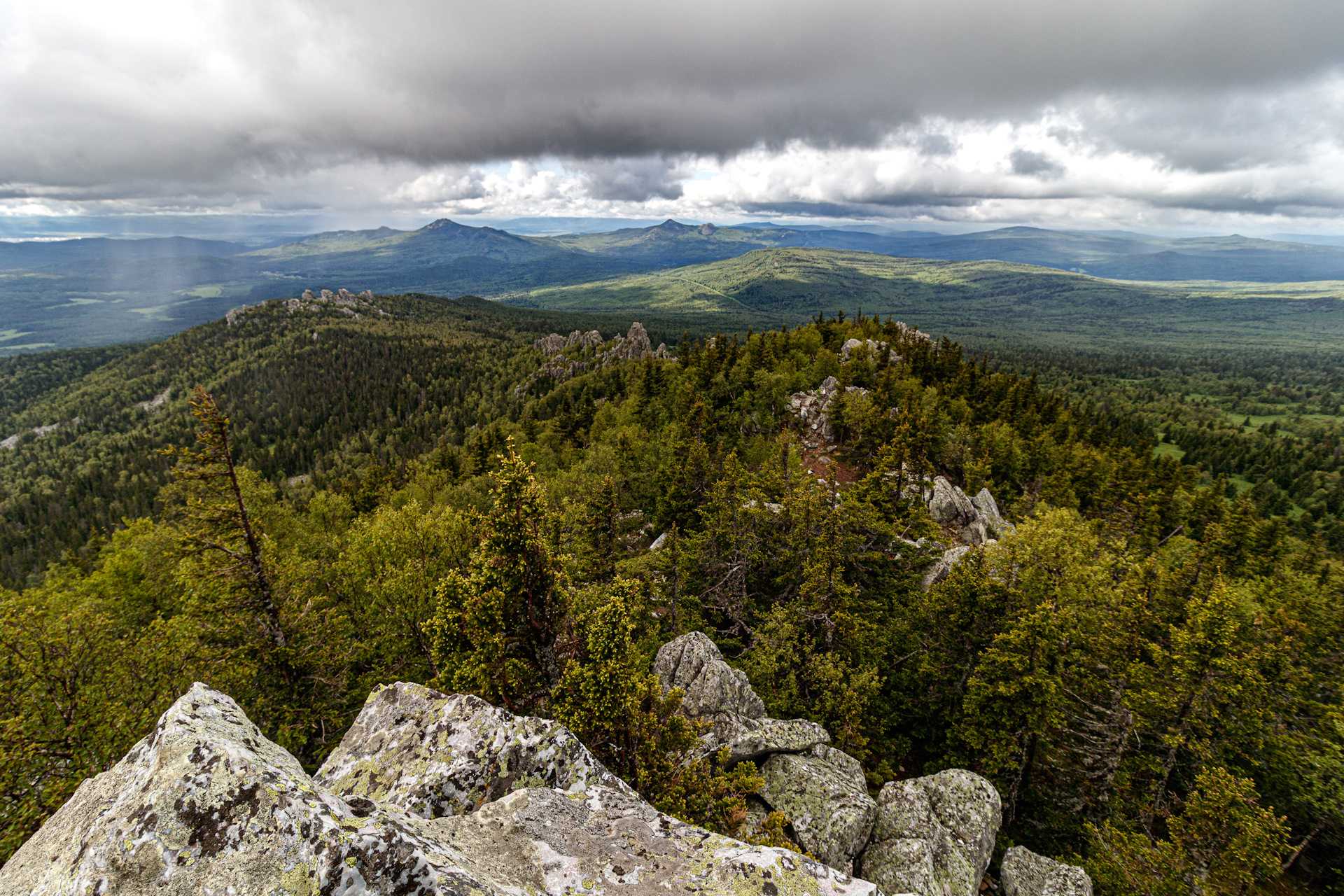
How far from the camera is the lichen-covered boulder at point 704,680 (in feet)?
97.4

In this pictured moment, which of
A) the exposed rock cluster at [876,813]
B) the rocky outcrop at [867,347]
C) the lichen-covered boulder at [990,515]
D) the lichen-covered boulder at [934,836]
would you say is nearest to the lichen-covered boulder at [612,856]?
the exposed rock cluster at [876,813]

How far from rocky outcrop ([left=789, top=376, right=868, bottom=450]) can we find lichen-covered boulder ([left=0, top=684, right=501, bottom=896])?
75.5 metres

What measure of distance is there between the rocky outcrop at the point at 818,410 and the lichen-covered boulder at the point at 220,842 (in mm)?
75511

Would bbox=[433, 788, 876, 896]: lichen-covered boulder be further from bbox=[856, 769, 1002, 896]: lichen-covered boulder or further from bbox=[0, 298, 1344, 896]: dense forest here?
bbox=[856, 769, 1002, 896]: lichen-covered boulder

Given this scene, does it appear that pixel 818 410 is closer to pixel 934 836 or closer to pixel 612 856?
pixel 934 836

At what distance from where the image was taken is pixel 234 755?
905 cm

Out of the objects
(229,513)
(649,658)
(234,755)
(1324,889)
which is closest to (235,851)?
(234,755)

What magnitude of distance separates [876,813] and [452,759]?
20.9 m

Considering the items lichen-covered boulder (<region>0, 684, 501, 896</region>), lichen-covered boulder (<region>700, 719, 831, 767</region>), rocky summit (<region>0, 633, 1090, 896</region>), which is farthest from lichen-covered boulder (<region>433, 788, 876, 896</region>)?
lichen-covered boulder (<region>700, 719, 831, 767</region>)

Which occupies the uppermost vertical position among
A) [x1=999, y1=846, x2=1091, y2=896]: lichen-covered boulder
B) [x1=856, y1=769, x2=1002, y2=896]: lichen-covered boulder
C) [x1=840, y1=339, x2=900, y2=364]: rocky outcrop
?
[x1=840, y1=339, x2=900, y2=364]: rocky outcrop

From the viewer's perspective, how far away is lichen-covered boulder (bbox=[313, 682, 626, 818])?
44.0 feet

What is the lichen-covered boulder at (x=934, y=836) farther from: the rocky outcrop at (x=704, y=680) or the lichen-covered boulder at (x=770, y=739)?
the rocky outcrop at (x=704, y=680)

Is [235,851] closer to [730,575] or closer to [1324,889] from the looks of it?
[730,575]

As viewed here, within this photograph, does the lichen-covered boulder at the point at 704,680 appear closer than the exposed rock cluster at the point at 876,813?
No
